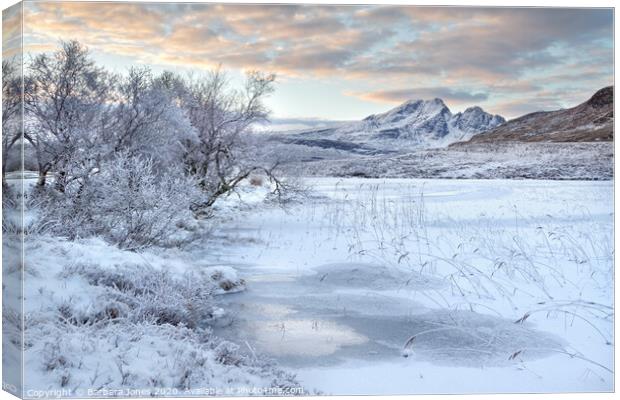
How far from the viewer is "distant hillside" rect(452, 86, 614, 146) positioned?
5727 millimetres

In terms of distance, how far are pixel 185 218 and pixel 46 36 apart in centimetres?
284

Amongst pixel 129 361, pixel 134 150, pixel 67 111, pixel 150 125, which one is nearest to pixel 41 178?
pixel 67 111

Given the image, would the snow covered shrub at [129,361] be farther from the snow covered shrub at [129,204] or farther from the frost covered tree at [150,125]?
the frost covered tree at [150,125]

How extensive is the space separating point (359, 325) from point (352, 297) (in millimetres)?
437

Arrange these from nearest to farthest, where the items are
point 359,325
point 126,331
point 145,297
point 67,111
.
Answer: point 126,331, point 145,297, point 359,325, point 67,111

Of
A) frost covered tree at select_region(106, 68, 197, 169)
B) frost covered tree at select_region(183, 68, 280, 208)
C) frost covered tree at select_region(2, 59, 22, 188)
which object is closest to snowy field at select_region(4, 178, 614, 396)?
frost covered tree at select_region(183, 68, 280, 208)

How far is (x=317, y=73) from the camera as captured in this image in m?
5.78

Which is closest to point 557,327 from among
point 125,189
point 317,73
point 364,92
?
point 364,92

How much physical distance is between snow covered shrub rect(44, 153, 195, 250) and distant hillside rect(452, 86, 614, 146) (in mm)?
3401

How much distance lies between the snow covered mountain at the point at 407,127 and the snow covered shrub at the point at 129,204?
1.95 m

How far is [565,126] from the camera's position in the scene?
6141mm

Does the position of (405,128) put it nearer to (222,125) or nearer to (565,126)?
(565,126)

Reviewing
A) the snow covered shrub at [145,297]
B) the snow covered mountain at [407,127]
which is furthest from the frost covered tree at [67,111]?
the snow covered mountain at [407,127]

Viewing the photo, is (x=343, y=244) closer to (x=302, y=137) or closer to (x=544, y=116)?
(x=302, y=137)
